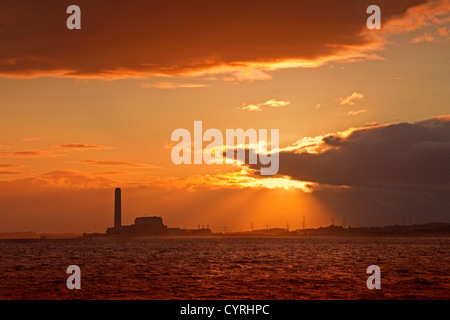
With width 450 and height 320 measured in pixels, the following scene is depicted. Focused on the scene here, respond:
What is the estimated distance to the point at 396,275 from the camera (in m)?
73.7

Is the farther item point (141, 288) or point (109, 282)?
point (109, 282)

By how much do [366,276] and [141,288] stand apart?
29.9 m

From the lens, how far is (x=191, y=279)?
6850 centimetres
